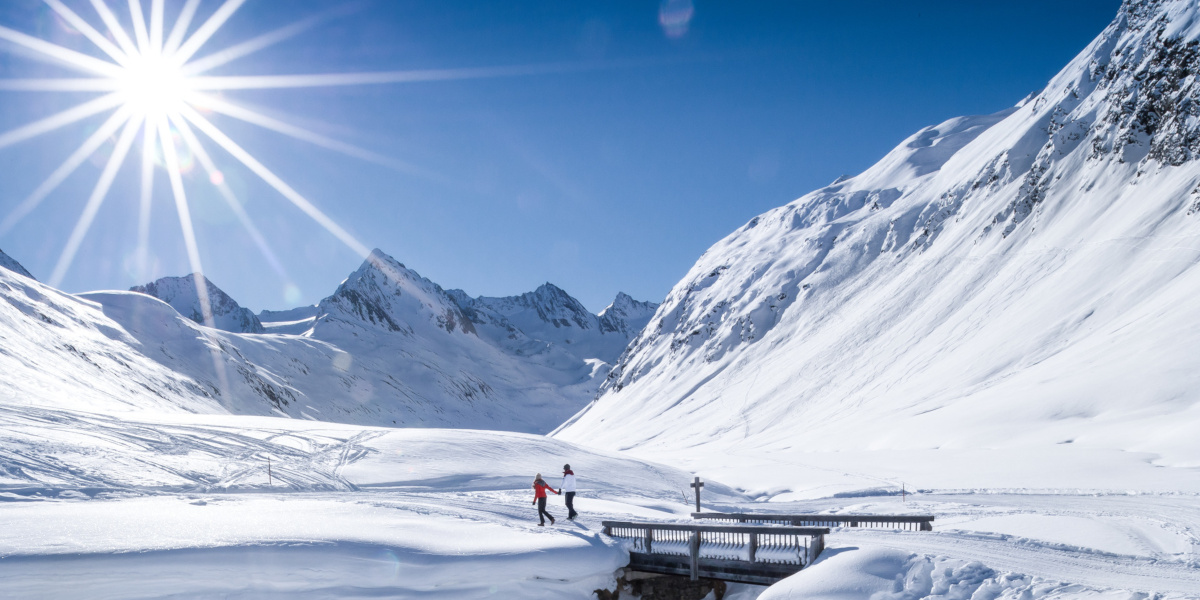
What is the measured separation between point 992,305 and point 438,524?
64434mm

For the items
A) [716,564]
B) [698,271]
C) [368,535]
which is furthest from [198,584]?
[698,271]

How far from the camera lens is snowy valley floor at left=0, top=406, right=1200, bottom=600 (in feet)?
31.8

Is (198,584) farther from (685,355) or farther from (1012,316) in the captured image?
(685,355)

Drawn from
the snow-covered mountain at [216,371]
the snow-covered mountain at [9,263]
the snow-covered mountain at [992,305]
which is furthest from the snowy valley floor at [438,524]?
the snow-covered mountain at [9,263]

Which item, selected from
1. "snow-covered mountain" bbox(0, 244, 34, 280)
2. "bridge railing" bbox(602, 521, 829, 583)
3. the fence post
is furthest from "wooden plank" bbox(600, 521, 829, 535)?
"snow-covered mountain" bbox(0, 244, 34, 280)

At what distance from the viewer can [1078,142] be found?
3103 inches

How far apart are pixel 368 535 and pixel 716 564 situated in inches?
Answer: 277

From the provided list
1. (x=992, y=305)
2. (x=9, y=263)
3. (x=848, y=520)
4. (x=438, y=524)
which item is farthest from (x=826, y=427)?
(x=9, y=263)

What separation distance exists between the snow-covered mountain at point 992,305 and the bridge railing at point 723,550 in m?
20.9

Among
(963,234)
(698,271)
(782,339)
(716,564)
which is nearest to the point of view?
(716,564)

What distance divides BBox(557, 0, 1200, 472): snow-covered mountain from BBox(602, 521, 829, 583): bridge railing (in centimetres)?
2094

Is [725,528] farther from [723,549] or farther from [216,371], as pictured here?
[216,371]

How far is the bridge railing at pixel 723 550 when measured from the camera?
12.2 meters

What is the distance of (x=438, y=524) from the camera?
13.9 metres
